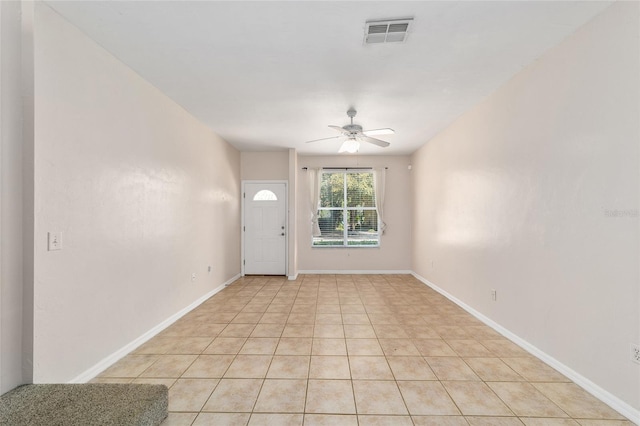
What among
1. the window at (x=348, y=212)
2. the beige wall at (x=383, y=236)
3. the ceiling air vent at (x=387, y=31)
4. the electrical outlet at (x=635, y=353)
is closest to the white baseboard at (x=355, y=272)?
the beige wall at (x=383, y=236)

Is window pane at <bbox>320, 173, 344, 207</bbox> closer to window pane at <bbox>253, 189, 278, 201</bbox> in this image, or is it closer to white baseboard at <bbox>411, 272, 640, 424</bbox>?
window pane at <bbox>253, 189, 278, 201</bbox>

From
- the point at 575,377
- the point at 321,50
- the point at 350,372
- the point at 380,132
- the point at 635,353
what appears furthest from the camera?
the point at 380,132

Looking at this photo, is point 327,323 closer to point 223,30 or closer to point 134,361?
point 134,361

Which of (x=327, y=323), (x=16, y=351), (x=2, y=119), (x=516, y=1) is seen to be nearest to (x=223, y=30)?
(x=2, y=119)

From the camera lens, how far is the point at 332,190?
6.53 m

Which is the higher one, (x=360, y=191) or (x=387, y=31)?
(x=387, y=31)

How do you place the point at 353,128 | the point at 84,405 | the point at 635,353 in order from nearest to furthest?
the point at 84,405
the point at 635,353
the point at 353,128

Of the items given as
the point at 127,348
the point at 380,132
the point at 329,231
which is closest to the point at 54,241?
the point at 127,348

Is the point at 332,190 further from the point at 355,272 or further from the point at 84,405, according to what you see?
the point at 84,405

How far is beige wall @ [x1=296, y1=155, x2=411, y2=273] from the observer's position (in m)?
6.46

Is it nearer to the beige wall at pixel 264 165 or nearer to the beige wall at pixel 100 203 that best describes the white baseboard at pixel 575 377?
the beige wall at pixel 100 203

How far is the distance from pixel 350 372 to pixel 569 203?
2146 millimetres

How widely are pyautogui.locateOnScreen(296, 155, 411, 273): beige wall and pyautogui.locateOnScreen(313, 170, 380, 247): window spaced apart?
0.64 feet

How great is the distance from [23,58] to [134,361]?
2.38 meters
